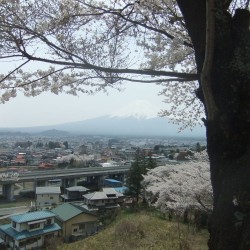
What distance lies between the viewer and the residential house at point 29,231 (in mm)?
14453

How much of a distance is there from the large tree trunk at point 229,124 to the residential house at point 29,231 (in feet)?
46.1

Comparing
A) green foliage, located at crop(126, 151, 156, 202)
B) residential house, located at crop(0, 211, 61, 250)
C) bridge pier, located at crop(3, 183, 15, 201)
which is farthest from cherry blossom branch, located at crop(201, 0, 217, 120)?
bridge pier, located at crop(3, 183, 15, 201)

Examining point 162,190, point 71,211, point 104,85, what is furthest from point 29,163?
point 104,85

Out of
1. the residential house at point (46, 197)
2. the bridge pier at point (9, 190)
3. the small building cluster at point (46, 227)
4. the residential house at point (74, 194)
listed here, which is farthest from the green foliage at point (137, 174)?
the bridge pier at point (9, 190)

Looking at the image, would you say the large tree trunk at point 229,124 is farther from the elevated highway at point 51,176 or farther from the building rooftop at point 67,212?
the elevated highway at point 51,176

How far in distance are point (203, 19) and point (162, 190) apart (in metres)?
9.16

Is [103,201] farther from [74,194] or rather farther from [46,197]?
[74,194]

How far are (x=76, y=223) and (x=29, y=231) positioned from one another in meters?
2.49

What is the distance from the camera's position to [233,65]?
1.89m

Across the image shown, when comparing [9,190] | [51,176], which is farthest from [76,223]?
[51,176]

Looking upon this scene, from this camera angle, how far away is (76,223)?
16391 mm

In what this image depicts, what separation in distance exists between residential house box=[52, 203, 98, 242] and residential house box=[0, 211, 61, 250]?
76 centimetres

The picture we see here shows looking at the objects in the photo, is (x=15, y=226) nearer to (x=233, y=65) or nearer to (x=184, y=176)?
(x=184, y=176)

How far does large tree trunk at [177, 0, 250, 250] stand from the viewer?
1.72 m
